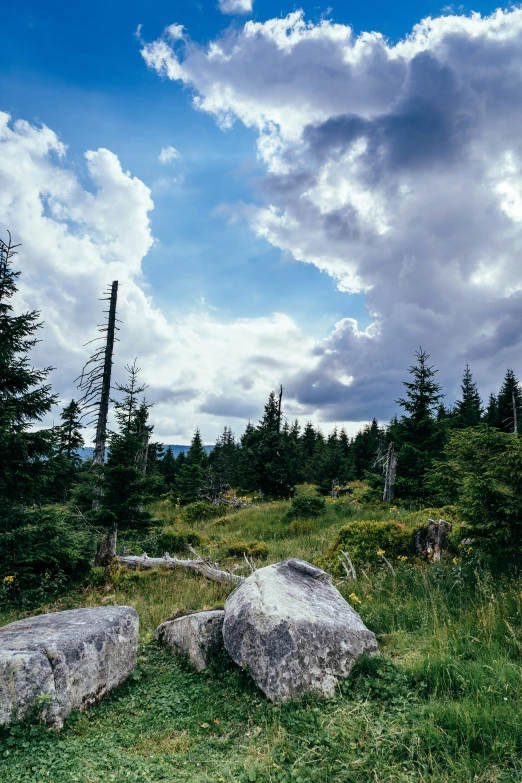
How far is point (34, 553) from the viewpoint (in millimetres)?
9078

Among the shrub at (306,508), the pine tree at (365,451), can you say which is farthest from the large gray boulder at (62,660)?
the pine tree at (365,451)

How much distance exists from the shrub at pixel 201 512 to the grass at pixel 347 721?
16.0 m

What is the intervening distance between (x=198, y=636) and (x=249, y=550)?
703 cm

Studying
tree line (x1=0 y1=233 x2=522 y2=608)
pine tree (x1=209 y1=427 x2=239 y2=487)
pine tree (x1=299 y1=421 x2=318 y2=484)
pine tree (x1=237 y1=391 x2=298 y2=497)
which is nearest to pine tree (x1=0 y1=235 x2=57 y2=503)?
tree line (x1=0 y1=233 x2=522 y2=608)

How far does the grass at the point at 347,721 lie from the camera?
334 centimetres

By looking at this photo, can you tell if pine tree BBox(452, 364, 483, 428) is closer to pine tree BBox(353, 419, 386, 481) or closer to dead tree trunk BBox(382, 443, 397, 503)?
pine tree BBox(353, 419, 386, 481)

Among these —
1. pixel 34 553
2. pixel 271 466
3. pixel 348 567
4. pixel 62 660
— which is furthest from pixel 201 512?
pixel 62 660

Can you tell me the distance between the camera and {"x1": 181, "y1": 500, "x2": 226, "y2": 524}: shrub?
72.2 ft

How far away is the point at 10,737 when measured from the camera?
3.99 meters

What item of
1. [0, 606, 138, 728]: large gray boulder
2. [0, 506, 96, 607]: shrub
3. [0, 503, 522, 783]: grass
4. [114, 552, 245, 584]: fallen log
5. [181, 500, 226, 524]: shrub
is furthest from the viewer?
[181, 500, 226, 524]: shrub

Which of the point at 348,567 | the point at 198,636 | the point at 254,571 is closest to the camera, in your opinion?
the point at 198,636

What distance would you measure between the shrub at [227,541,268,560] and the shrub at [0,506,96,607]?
4620 millimetres

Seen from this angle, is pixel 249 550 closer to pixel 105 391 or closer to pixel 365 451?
pixel 105 391

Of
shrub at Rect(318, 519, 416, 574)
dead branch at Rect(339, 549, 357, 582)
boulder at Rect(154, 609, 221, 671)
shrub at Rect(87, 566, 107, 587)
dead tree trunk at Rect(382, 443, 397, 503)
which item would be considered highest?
dead tree trunk at Rect(382, 443, 397, 503)
